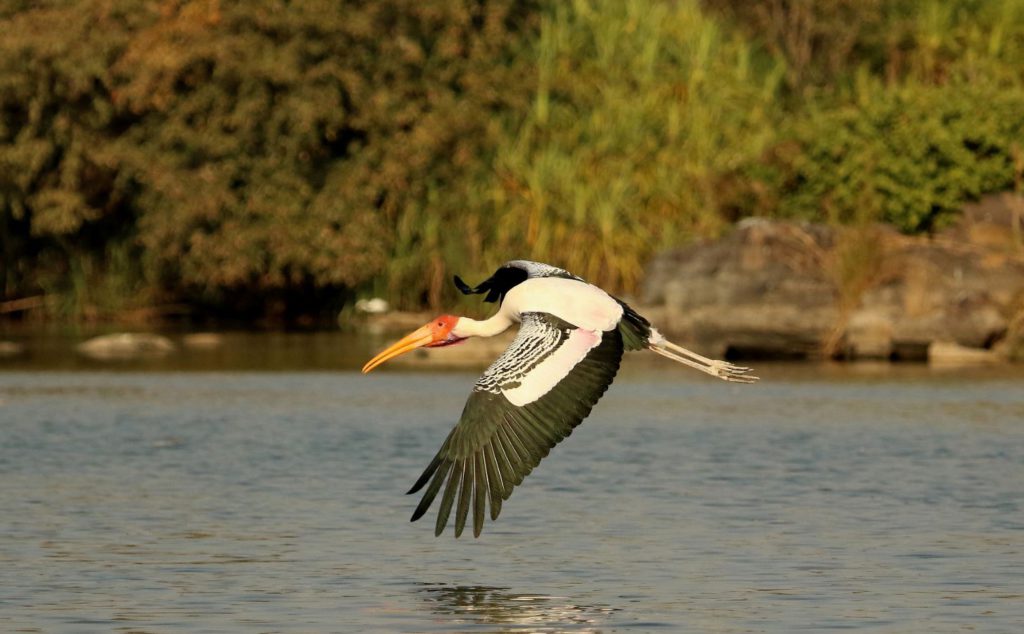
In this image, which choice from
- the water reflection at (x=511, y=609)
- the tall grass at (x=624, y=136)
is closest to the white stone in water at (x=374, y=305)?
the tall grass at (x=624, y=136)

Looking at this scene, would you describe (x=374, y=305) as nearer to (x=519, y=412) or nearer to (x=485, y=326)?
(x=485, y=326)

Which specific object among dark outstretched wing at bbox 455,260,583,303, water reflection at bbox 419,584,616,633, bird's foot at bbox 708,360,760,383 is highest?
dark outstretched wing at bbox 455,260,583,303

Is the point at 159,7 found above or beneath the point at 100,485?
Answer: above

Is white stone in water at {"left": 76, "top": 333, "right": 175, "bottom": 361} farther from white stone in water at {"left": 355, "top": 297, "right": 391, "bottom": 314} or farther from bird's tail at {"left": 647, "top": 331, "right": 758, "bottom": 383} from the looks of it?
bird's tail at {"left": 647, "top": 331, "right": 758, "bottom": 383}

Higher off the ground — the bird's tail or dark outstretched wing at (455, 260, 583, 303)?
dark outstretched wing at (455, 260, 583, 303)

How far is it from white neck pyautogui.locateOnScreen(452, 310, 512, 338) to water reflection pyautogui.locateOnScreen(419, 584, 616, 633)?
1.77m

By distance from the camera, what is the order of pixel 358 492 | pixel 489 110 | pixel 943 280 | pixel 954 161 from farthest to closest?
pixel 489 110, pixel 954 161, pixel 943 280, pixel 358 492

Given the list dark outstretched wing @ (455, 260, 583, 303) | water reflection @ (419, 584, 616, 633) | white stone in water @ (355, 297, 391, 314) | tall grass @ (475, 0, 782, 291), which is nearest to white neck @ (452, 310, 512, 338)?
dark outstretched wing @ (455, 260, 583, 303)

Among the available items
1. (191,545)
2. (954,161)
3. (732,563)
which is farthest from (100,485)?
(954,161)

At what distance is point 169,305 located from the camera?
43.5 metres

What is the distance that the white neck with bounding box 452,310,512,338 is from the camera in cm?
1238

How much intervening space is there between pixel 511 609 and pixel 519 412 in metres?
0.95

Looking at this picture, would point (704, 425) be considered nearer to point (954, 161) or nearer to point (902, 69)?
point (954, 161)

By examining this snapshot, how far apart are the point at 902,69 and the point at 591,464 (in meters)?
25.9
